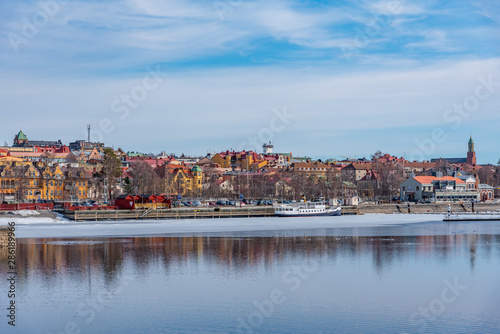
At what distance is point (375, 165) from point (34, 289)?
140 meters

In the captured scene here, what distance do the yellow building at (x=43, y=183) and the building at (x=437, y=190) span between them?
1967 inches

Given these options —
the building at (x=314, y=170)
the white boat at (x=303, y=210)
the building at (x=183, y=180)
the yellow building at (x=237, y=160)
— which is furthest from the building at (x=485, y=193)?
the yellow building at (x=237, y=160)

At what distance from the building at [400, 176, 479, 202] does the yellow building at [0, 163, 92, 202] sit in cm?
4995

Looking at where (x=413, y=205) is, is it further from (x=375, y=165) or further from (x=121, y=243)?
(x=375, y=165)

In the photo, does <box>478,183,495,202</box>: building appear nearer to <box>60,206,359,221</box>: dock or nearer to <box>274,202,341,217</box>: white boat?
<box>274,202,341,217</box>: white boat

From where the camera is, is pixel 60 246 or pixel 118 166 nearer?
pixel 60 246

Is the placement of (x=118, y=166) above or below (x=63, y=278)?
above

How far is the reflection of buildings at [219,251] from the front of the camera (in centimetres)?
3225

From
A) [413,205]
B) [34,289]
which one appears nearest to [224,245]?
[34,289]

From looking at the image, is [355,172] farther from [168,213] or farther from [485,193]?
[168,213]

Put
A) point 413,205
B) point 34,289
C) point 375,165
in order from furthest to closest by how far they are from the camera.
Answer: point 375,165, point 413,205, point 34,289

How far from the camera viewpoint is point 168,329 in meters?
19.9

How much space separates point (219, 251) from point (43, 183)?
6435cm

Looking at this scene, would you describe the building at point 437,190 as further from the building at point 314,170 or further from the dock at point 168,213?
the building at point 314,170
